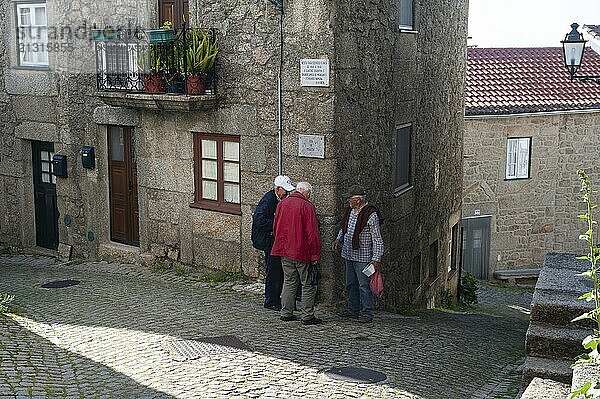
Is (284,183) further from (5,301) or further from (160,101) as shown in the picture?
(5,301)

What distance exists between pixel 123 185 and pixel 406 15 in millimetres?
5069

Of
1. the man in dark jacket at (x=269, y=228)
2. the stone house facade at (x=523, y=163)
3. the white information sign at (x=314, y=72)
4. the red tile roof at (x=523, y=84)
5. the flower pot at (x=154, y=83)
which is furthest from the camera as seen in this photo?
the stone house facade at (x=523, y=163)

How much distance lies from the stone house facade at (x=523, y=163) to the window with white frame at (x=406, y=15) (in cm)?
861

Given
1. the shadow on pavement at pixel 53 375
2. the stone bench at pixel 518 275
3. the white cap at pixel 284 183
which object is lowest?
the stone bench at pixel 518 275

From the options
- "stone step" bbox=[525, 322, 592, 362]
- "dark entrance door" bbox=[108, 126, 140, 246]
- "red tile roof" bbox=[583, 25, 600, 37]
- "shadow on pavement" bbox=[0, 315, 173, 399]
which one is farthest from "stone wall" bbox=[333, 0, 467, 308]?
"red tile roof" bbox=[583, 25, 600, 37]

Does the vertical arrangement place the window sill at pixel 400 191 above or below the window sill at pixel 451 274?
above

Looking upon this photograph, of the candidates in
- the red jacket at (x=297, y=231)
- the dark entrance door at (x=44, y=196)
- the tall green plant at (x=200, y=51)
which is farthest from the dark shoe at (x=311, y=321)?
the dark entrance door at (x=44, y=196)

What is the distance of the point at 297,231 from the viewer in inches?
351

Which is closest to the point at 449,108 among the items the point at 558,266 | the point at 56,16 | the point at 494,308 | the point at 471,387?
the point at 494,308

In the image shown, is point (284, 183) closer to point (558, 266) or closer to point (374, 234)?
point (374, 234)

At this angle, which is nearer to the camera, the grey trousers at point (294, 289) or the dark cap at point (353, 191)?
the grey trousers at point (294, 289)

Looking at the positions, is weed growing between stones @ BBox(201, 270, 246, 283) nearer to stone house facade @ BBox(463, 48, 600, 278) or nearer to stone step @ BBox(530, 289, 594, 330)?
stone step @ BBox(530, 289, 594, 330)

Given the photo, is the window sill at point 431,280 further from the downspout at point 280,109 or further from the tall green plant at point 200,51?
the tall green plant at point 200,51

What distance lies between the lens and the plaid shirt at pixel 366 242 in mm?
9289
